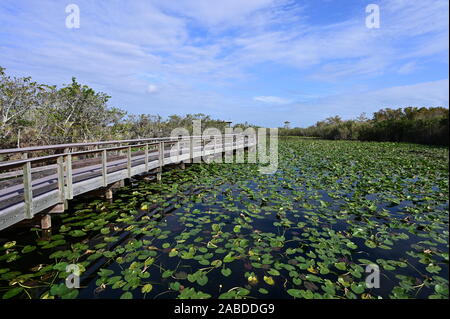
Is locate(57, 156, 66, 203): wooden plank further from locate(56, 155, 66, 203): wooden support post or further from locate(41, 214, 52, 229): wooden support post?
locate(41, 214, 52, 229): wooden support post

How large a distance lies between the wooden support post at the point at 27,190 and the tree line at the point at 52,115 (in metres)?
4.28

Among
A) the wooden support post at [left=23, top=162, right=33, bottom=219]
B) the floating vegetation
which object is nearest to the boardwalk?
the wooden support post at [left=23, top=162, right=33, bottom=219]

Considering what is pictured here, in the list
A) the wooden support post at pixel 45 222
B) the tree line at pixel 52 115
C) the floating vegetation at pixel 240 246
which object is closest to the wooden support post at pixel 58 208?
the wooden support post at pixel 45 222

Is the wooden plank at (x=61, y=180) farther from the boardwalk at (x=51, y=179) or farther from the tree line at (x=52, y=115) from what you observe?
the tree line at (x=52, y=115)

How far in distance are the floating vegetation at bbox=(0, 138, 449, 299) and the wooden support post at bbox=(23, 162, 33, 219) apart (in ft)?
1.75

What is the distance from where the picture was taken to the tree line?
22.5 feet

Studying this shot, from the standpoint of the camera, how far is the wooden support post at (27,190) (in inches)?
122

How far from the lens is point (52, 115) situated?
768 cm

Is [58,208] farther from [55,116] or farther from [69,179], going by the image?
[55,116]

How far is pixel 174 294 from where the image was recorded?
2504mm

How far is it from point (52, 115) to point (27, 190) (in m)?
5.67

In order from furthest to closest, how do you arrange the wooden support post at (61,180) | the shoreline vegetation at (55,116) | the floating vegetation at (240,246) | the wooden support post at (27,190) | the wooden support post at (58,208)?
the shoreline vegetation at (55,116) → the wooden support post at (58,208) → the wooden support post at (61,180) → the wooden support post at (27,190) → the floating vegetation at (240,246)

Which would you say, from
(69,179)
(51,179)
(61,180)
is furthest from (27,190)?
(51,179)
